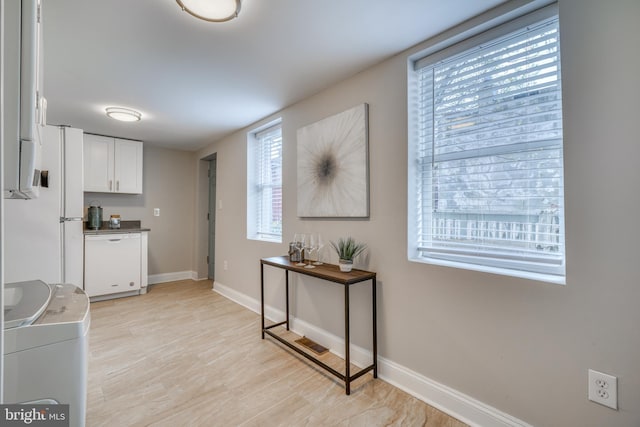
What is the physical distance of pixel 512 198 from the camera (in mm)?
1587

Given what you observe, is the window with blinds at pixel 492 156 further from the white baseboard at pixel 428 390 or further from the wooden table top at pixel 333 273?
the white baseboard at pixel 428 390

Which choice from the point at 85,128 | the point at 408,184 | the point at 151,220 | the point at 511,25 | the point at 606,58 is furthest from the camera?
the point at 151,220

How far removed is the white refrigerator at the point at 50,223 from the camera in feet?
6.33

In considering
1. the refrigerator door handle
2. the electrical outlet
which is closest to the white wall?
the electrical outlet

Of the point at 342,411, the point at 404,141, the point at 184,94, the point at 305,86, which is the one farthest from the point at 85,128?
the point at 342,411

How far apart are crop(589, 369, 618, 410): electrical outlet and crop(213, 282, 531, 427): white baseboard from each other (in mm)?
345

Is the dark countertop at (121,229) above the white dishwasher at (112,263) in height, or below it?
above

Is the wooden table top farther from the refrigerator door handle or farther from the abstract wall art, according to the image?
the refrigerator door handle

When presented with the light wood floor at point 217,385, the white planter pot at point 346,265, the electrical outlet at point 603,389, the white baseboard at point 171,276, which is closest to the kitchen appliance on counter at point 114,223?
the white baseboard at point 171,276

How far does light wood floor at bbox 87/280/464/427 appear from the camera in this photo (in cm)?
167

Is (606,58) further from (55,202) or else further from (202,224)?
(202,224)

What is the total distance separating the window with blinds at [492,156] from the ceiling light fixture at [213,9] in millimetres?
1166

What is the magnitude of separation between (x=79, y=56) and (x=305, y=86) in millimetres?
1588

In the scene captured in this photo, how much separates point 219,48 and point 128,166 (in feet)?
10.5
